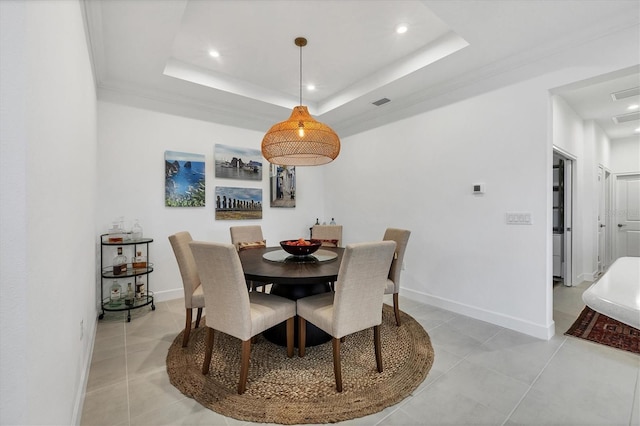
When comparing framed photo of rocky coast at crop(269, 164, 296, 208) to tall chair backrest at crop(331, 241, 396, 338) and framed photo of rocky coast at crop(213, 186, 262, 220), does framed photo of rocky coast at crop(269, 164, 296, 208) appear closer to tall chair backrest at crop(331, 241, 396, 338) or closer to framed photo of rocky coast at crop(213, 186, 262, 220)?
framed photo of rocky coast at crop(213, 186, 262, 220)

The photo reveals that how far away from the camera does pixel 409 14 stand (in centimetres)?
234

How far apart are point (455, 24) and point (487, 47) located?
512mm

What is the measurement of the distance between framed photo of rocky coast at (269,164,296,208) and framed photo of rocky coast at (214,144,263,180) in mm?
249

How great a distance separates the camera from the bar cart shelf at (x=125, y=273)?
2.95 m

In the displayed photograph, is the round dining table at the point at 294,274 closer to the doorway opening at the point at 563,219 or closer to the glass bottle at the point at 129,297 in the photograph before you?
the glass bottle at the point at 129,297

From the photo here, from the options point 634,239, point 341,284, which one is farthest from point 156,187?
point 634,239

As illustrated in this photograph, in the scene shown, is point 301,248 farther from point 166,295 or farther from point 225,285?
point 166,295

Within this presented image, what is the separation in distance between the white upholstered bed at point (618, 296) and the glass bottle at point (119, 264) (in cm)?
371

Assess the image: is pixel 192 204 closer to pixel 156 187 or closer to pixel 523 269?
pixel 156 187

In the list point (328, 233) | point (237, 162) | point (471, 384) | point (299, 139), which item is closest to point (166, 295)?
point (237, 162)

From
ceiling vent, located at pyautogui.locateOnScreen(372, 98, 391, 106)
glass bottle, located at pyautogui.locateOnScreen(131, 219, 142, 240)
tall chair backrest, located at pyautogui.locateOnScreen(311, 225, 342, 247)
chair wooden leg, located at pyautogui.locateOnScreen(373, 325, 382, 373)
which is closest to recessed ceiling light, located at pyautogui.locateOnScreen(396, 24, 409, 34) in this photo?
ceiling vent, located at pyautogui.locateOnScreen(372, 98, 391, 106)

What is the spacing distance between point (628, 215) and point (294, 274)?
6996 millimetres

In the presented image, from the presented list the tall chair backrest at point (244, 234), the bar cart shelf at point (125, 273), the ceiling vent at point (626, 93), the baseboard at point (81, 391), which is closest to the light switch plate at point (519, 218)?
the ceiling vent at point (626, 93)

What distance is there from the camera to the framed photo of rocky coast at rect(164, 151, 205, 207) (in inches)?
139
